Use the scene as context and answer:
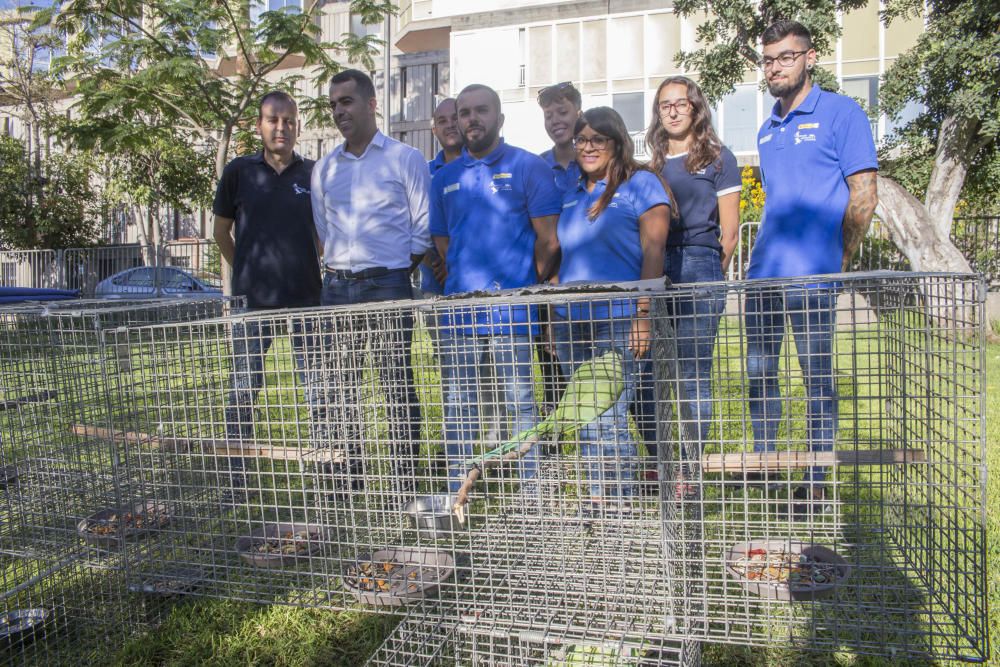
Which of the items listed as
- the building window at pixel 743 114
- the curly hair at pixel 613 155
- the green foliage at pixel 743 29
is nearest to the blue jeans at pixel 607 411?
the curly hair at pixel 613 155

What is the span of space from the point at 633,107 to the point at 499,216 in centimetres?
2046

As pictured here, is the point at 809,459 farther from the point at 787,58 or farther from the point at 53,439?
the point at 53,439

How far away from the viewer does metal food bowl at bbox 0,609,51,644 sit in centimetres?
271

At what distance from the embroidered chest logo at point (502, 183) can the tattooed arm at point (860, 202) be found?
146cm

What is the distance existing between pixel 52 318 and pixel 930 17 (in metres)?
13.4

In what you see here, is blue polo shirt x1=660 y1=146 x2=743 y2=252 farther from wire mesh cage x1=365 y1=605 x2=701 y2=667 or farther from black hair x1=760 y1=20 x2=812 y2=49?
wire mesh cage x1=365 y1=605 x2=701 y2=667

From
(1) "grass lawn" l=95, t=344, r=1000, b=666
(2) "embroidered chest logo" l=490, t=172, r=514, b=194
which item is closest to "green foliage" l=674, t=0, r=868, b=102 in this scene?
(2) "embroidered chest logo" l=490, t=172, r=514, b=194

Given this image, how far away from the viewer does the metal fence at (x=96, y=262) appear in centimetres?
2017

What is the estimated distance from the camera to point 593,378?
2.25m

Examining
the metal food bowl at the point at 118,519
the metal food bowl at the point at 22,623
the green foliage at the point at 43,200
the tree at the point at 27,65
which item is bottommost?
the metal food bowl at the point at 22,623

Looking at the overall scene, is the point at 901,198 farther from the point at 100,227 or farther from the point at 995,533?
the point at 100,227

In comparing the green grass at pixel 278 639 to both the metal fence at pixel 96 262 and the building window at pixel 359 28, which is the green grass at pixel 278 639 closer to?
the metal fence at pixel 96 262

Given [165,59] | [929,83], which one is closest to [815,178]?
[929,83]

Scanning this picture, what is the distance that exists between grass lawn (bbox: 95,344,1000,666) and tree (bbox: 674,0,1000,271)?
373 inches
